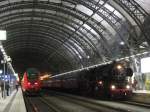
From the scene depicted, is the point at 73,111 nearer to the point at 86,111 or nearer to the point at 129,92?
the point at 86,111

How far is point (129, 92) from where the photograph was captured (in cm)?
4275

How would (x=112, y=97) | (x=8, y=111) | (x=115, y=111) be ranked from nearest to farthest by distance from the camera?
1. (x=8, y=111)
2. (x=115, y=111)
3. (x=112, y=97)

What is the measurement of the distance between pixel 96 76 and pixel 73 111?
18.1 metres

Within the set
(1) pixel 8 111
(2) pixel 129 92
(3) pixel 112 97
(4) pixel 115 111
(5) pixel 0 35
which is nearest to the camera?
(5) pixel 0 35

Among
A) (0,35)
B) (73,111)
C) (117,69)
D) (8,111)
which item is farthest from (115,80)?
(0,35)

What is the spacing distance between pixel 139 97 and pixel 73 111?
15.7 metres

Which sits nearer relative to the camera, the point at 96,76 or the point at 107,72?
the point at 107,72

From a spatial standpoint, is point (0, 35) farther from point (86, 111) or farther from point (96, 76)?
point (96, 76)

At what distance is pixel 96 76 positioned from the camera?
4925 centimetres

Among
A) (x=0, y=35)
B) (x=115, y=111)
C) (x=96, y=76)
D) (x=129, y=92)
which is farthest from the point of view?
(x=96, y=76)

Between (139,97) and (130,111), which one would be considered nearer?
(130,111)

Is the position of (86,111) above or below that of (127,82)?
below

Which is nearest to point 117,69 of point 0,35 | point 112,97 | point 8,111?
point 112,97

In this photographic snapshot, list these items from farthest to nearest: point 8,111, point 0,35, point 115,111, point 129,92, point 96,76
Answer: point 96,76
point 129,92
point 115,111
point 8,111
point 0,35
